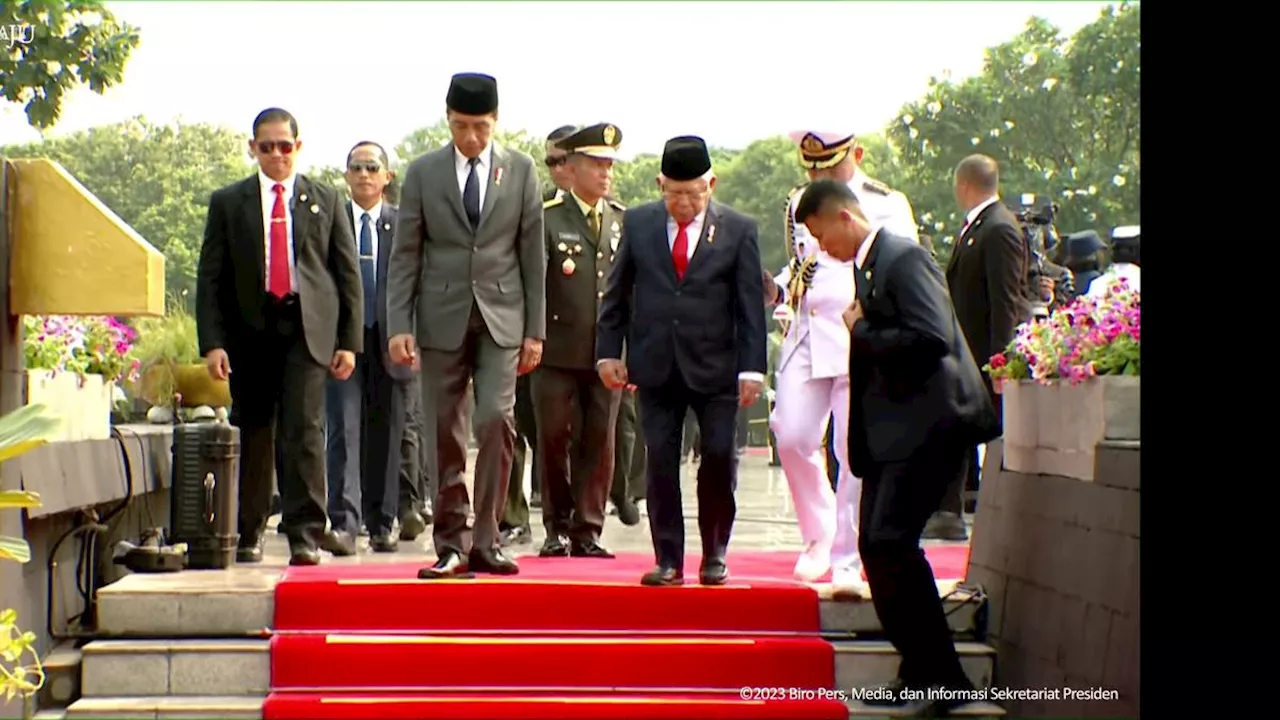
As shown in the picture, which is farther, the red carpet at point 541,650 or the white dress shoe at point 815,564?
the white dress shoe at point 815,564

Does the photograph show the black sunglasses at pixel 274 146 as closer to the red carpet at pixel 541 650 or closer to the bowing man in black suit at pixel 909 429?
the red carpet at pixel 541 650

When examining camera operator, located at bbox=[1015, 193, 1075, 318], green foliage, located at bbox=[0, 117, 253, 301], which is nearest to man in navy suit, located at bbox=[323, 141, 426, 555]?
camera operator, located at bbox=[1015, 193, 1075, 318]

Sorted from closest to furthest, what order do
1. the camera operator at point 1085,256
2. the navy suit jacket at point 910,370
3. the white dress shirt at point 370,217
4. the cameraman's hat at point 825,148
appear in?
the navy suit jacket at point 910,370 → the cameraman's hat at point 825,148 → the white dress shirt at point 370,217 → the camera operator at point 1085,256

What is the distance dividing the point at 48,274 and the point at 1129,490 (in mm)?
4057

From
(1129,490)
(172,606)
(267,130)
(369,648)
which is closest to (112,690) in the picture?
(172,606)

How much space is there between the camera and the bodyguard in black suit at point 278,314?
30.2ft

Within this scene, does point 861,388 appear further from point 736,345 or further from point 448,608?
point 448,608

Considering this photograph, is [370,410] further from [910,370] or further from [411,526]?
[910,370]

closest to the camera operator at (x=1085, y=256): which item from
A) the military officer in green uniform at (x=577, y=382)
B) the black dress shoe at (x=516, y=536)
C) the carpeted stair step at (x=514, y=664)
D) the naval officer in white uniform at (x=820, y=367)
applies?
the black dress shoe at (x=516, y=536)

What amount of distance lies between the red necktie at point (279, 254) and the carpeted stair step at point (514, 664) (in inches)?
79.1

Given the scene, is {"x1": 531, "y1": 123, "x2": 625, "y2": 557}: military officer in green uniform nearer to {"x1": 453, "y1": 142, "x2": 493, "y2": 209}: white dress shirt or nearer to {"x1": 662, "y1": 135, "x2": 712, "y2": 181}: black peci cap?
{"x1": 453, "y1": 142, "x2": 493, "y2": 209}: white dress shirt

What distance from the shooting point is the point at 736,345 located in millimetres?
8531

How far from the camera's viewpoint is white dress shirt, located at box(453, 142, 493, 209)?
874 cm
